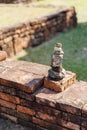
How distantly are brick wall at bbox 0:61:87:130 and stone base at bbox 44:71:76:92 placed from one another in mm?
40

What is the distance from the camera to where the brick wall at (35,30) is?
20.0 ft

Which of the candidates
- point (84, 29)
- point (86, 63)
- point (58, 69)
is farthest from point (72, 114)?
point (84, 29)

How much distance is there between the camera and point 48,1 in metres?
11.5

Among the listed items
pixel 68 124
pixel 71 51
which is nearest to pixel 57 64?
pixel 68 124

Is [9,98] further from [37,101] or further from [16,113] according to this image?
[37,101]

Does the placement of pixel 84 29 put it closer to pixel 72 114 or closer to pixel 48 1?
pixel 48 1

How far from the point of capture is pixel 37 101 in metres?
3.04

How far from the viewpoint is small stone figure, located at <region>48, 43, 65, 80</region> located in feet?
9.75

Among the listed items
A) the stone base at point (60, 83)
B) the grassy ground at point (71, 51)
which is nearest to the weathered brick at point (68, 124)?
the stone base at point (60, 83)

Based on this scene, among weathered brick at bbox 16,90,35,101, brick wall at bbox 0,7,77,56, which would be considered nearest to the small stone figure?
weathered brick at bbox 16,90,35,101

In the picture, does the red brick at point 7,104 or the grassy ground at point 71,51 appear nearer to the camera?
the red brick at point 7,104

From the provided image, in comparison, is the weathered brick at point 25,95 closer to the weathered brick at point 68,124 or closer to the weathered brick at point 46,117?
the weathered brick at point 46,117

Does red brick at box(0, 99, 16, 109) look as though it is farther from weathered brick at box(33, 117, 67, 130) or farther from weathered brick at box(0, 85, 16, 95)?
weathered brick at box(33, 117, 67, 130)

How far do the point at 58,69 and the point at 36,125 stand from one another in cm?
63
